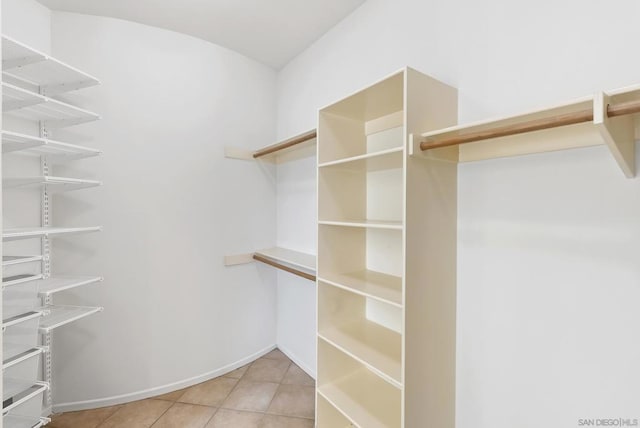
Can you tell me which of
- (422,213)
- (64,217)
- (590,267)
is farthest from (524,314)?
(64,217)

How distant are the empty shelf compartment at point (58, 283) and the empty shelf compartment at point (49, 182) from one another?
57cm

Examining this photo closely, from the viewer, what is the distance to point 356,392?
64.5 inches

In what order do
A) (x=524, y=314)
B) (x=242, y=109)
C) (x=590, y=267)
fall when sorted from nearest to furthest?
(x=590, y=267) → (x=524, y=314) → (x=242, y=109)

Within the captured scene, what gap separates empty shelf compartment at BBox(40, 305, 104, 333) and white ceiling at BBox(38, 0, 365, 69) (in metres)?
1.98

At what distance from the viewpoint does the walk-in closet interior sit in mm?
1024

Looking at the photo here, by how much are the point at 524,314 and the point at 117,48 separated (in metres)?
2.93

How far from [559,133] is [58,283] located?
258cm

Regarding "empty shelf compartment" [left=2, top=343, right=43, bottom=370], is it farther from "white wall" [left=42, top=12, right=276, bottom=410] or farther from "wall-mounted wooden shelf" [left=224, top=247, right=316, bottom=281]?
"wall-mounted wooden shelf" [left=224, top=247, right=316, bottom=281]

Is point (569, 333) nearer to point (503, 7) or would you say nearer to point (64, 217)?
point (503, 7)

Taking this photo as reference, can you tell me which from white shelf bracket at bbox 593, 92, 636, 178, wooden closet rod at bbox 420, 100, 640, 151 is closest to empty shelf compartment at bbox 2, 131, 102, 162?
wooden closet rod at bbox 420, 100, 640, 151

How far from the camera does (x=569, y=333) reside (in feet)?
3.44

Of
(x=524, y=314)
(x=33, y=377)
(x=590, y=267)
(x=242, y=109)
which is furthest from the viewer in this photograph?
(x=242, y=109)

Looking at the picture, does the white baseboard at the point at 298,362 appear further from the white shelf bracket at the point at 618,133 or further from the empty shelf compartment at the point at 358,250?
the white shelf bracket at the point at 618,133

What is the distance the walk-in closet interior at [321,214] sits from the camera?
102cm
